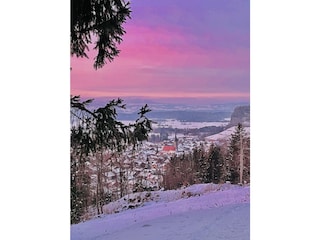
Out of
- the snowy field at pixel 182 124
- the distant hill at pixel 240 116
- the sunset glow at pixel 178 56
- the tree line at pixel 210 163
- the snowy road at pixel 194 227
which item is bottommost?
the snowy road at pixel 194 227

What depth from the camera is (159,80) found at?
2994mm

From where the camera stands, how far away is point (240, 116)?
3004 mm

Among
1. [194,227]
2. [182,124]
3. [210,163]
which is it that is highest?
[182,124]

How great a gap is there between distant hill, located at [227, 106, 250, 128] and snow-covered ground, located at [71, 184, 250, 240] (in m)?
0.35

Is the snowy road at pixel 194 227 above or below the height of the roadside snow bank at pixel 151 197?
below

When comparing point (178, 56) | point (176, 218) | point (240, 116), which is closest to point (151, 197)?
point (176, 218)

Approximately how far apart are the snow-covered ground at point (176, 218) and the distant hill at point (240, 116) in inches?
13.7

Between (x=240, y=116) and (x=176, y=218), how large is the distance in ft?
2.14

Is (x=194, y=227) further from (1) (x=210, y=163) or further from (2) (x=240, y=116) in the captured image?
(2) (x=240, y=116)

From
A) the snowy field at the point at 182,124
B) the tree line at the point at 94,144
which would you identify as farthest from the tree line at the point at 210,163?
the tree line at the point at 94,144

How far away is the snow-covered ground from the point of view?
3.03m

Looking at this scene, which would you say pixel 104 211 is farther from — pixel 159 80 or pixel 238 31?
pixel 238 31

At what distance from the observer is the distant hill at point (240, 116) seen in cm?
300

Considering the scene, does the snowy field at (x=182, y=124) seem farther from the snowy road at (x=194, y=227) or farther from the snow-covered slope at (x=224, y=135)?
the snowy road at (x=194, y=227)
